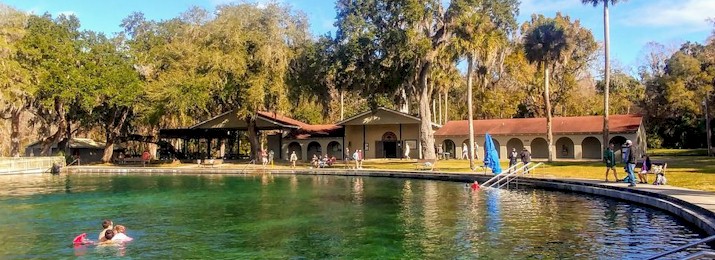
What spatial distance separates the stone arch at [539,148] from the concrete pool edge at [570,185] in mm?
19769

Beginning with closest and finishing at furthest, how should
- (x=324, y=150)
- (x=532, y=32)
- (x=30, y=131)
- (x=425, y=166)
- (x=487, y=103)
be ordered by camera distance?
(x=425, y=166)
(x=532, y=32)
(x=324, y=150)
(x=487, y=103)
(x=30, y=131)

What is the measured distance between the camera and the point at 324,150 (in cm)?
5031

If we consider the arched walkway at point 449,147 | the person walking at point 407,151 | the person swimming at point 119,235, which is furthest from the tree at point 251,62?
the person swimming at point 119,235

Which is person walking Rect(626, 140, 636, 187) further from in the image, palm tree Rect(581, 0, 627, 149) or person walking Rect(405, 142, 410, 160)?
person walking Rect(405, 142, 410, 160)

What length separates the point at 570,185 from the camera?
22703mm

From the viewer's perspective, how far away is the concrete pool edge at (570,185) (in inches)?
538

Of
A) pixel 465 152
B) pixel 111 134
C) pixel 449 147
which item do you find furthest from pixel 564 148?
pixel 111 134

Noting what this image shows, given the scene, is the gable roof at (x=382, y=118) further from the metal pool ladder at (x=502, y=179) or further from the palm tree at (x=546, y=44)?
the metal pool ladder at (x=502, y=179)

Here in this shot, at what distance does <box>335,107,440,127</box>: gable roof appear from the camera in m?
46.6

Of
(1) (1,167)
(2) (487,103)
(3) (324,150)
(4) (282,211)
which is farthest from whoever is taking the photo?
(2) (487,103)

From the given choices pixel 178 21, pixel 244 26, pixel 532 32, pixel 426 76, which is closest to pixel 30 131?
pixel 178 21

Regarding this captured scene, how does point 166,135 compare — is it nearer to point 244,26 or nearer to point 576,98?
point 244,26

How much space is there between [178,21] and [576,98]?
4084cm

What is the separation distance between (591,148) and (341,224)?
3630 cm
